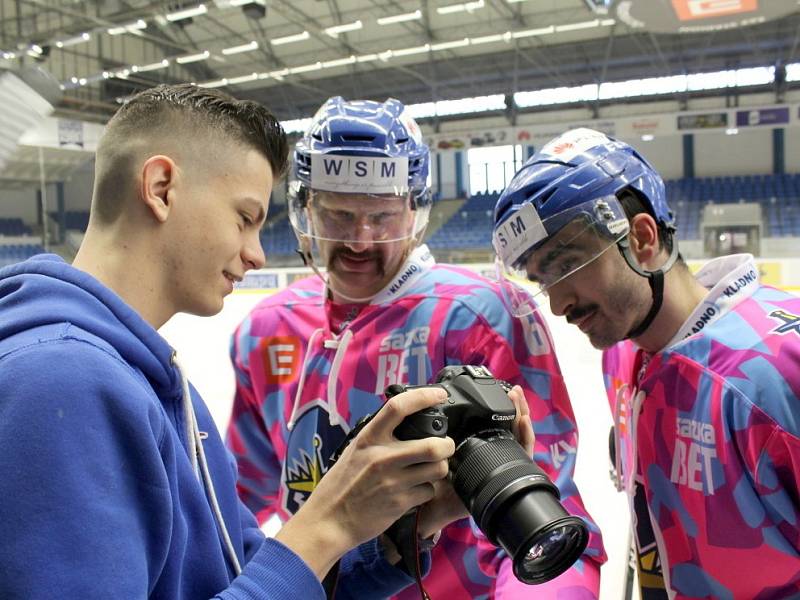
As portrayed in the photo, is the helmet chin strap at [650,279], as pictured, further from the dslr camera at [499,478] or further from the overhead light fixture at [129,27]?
the overhead light fixture at [129,27]

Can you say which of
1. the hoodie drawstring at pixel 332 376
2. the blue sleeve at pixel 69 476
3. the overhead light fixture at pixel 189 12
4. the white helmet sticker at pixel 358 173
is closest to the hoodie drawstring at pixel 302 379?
the hoodie drawstring at pixel 332 376

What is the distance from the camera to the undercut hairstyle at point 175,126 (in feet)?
2.35

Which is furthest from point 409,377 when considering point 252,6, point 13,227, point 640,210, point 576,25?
point 13,227

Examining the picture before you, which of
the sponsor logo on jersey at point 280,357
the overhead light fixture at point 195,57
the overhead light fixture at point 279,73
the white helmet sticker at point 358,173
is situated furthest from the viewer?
the overhead light fixture at point 279,73

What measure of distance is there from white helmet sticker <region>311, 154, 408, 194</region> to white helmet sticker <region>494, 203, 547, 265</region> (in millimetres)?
220

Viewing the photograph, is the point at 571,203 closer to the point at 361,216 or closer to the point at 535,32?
the point at 361,216

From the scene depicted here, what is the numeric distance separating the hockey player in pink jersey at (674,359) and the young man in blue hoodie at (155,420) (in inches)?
18.8

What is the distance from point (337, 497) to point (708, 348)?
71 centimetres

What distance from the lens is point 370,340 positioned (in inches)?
47.5

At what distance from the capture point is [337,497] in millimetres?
655

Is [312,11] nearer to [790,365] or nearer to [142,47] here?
[142,47]

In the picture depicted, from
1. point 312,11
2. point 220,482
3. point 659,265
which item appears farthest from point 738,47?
point 220,482

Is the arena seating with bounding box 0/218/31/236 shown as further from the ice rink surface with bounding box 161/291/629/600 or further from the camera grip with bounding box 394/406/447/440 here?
the camera grip with bounding box 394/406/447/440

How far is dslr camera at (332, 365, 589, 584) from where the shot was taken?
26.6 inches
